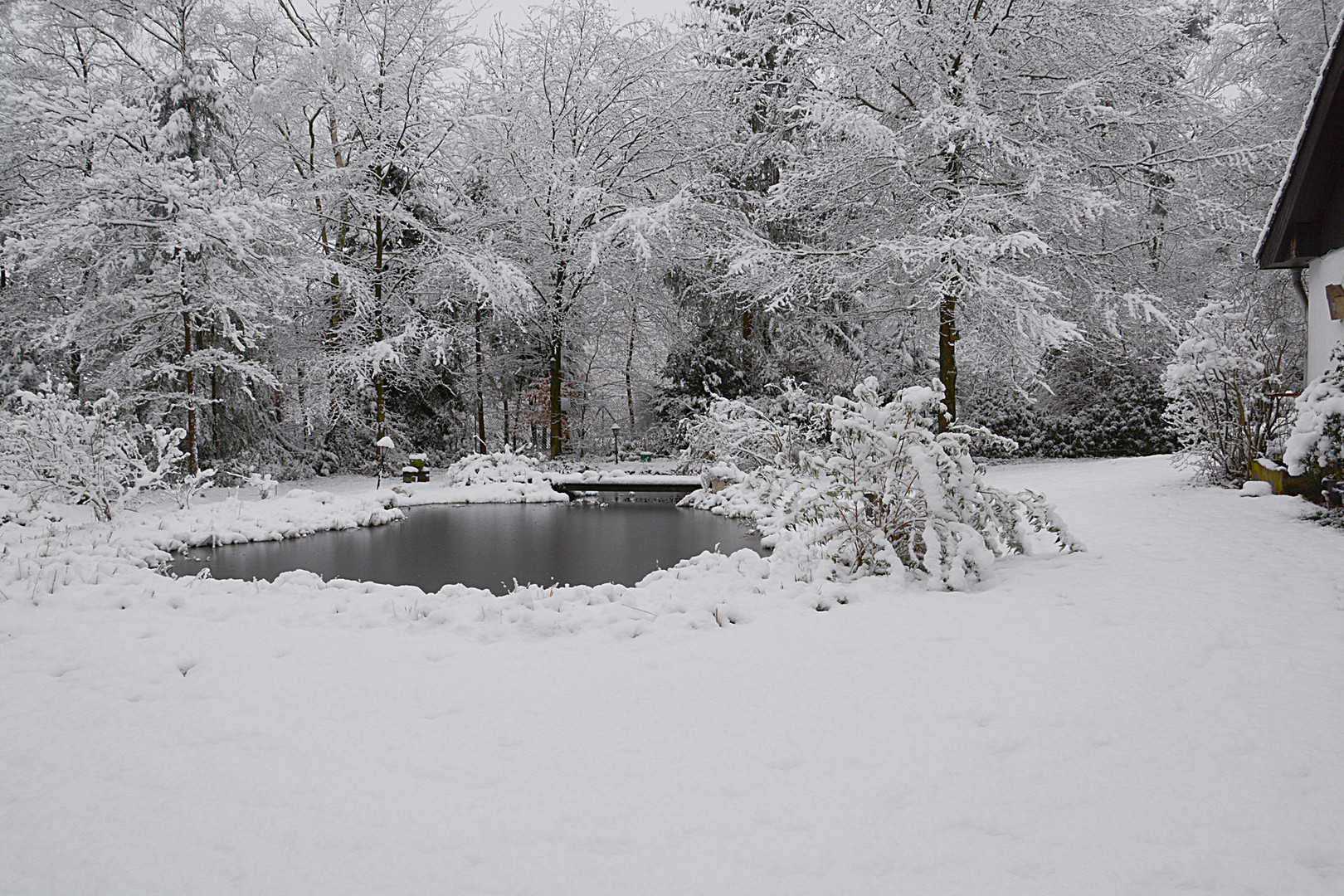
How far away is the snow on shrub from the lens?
15.7 ft

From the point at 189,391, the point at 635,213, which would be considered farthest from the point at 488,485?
the point at 635,213

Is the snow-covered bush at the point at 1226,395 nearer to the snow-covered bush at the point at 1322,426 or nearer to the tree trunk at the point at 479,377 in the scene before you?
the snow-covered bush at the point at 1322,426

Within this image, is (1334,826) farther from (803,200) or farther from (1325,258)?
(803,200)

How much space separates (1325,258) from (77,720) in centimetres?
1081

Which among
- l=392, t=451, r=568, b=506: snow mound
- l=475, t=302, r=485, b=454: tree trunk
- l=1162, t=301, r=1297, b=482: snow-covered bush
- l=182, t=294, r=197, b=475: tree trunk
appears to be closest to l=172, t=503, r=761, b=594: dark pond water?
l=392, t=451, r=568, b=506: snow mound

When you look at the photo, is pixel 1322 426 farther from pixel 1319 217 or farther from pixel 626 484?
pixel 626 484

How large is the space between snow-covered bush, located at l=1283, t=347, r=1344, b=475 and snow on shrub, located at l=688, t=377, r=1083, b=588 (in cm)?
232

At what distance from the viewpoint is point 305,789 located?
2490mm

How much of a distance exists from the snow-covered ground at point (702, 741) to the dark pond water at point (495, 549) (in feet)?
6.52

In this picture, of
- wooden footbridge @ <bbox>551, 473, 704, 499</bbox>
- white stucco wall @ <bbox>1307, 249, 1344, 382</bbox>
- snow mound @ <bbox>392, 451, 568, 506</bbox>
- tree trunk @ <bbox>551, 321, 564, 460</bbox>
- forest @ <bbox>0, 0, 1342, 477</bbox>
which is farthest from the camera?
tree trunk @ <bbox>551, 321, 564, 460</bbox>

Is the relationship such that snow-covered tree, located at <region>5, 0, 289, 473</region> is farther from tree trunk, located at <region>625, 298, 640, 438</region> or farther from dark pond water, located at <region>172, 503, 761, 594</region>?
tree trunk, located at <region>625, 298, 640, 438</region>

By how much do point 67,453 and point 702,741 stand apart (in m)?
8.01

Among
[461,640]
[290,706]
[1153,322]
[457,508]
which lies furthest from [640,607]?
[1153,322]

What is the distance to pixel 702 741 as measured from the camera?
2.76 m
